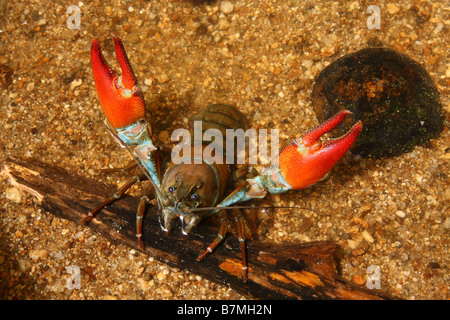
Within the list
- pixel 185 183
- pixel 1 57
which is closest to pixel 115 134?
pixel 185 183

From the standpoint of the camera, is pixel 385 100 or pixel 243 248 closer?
pixel 243 248

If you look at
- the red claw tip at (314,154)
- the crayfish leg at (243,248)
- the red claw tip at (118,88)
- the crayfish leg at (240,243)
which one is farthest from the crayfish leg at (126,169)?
the red claw tip at (314,154)

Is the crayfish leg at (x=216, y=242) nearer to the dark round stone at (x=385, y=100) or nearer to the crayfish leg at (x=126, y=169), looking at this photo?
the crayfish leg at (x=126, y=169)

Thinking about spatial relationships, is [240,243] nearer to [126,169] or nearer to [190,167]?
[190,167]

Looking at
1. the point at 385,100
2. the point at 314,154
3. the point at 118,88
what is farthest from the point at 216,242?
the point at 385,100

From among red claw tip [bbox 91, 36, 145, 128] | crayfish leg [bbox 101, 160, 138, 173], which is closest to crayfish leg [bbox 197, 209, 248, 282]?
crayfish leg [bbox 101, 160, 138, 173]

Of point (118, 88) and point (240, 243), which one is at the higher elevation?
point (118, 88)

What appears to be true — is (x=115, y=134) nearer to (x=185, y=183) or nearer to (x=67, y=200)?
(x=67, y=200)
